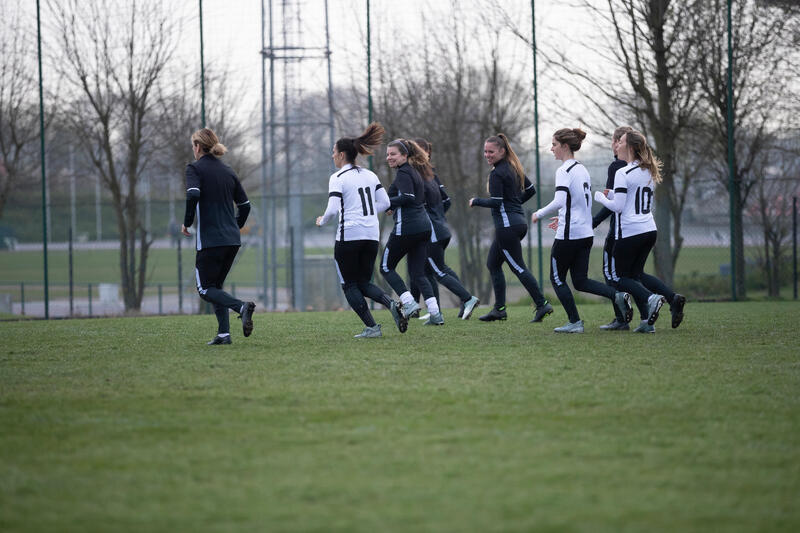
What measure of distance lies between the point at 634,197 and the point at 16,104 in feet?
41.8

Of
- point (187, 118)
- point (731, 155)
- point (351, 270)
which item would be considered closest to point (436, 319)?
point (351, 270)

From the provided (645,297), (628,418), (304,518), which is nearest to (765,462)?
(628,418)

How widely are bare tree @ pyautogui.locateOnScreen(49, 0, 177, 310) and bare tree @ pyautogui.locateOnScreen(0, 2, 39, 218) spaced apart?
0.58 m

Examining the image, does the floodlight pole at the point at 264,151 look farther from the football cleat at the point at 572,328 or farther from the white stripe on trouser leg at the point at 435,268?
the football cleat at the point at 572,328

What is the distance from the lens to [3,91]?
52.9ft

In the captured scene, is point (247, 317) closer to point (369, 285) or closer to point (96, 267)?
point (369, 285)

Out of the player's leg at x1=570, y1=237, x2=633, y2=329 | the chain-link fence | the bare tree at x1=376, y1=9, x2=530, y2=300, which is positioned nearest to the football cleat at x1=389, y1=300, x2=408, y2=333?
the player's leg at x1=570, y1=237, x2=633, y2=329

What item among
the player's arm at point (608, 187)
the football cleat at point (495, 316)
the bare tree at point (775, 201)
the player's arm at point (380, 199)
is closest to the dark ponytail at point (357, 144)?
the player's arm at point (380, 199)

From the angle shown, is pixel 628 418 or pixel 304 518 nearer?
pixel 304 518

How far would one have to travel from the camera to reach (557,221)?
8.01 meters

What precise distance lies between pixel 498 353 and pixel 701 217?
11.7 m

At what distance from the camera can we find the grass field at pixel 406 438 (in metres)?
2.86

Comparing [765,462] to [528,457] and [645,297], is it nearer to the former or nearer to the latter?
[528,457]

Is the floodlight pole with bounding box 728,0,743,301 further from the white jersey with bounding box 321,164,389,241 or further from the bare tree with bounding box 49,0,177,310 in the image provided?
the bare tree with bounding box 49,0,177,310
